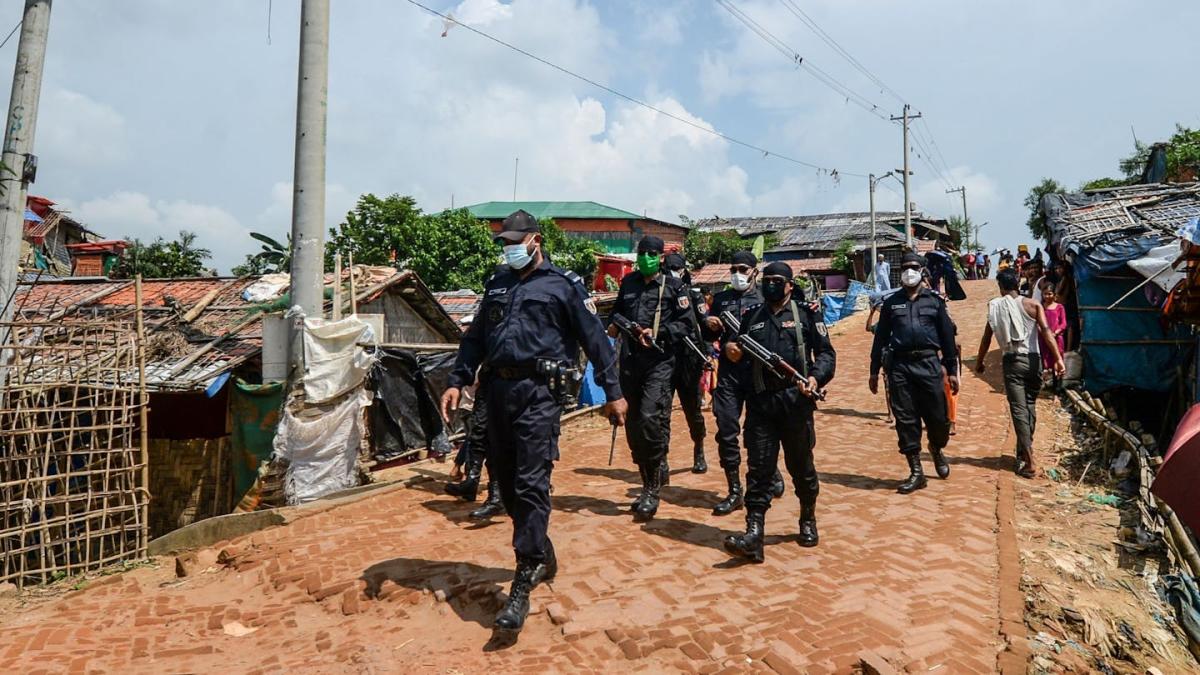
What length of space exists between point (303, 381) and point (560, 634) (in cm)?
468

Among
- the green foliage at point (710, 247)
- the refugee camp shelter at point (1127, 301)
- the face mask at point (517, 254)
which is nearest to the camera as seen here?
the face mask at point (517, 254)

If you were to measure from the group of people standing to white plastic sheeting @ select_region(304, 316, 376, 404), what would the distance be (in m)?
2.20

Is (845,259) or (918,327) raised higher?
(845,259)

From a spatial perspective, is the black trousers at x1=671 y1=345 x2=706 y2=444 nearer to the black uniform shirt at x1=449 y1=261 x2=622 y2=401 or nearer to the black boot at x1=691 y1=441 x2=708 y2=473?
the black boot at x1=691 y1=441 x2=708 y2=473

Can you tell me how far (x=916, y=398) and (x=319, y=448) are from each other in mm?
5658

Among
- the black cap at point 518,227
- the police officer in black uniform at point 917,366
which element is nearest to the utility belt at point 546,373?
the black cap at point 518,227

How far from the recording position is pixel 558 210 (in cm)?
5091

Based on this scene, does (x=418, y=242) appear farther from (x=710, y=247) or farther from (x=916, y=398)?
(x=916, y=398)

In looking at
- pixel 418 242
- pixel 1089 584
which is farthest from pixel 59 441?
pixel 418 242

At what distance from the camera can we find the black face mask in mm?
4844

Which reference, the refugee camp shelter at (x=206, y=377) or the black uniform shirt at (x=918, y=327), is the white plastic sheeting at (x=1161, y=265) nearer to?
the black uniform shirt at (x=918, y=327)

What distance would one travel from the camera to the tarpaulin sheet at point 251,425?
8.33m

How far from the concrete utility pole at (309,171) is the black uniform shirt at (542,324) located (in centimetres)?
364

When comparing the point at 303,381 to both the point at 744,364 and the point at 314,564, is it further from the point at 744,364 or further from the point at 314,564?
the point at 744,364
